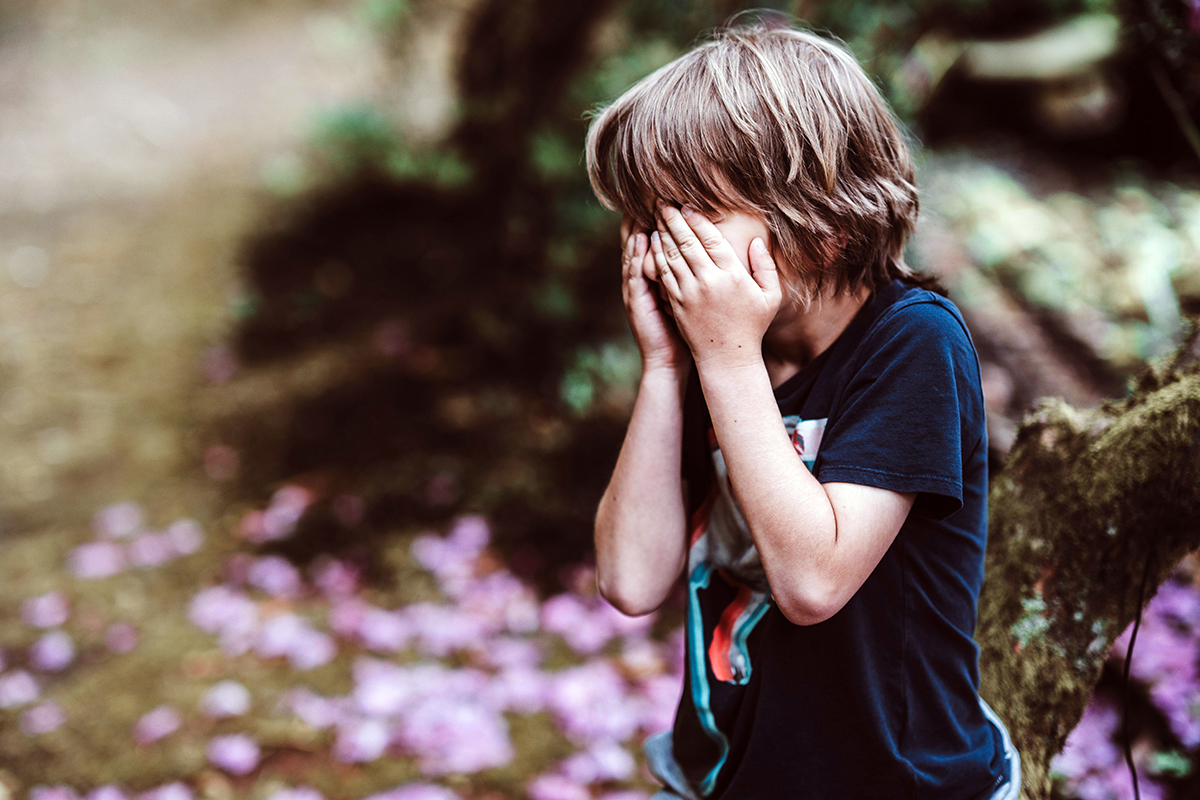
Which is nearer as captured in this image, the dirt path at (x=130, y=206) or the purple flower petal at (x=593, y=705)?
the purple flower petal at (x=593, y=705)

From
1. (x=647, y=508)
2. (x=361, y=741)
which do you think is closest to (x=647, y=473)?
(x=647, y=508)

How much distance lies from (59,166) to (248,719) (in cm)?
635

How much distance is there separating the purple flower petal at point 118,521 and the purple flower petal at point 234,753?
1.49m

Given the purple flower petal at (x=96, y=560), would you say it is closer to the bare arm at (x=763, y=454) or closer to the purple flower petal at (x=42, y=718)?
the purple flower petal at (x=42, y=718)

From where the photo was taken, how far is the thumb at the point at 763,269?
1130 millimetres

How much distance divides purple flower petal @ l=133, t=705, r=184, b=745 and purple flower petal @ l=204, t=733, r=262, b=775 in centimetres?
18

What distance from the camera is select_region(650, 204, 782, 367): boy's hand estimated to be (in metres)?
1.11

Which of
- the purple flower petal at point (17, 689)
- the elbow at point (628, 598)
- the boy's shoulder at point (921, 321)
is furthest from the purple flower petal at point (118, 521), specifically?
the boy's shoulder at point (921, 321)

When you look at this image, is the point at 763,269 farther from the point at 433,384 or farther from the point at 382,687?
the point at 433,384

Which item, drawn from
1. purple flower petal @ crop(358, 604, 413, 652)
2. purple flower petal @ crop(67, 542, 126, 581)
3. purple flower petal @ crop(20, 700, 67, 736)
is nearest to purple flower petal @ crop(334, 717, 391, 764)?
purple flower petal @ crop(358, 604, 413, 652)

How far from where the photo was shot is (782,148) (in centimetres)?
114

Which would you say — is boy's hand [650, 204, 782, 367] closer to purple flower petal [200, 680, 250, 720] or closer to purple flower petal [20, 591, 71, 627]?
purple flower petal [200, 680, 250, 720]

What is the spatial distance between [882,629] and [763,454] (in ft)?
1.16

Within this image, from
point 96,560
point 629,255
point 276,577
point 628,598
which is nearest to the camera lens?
point 629,255
